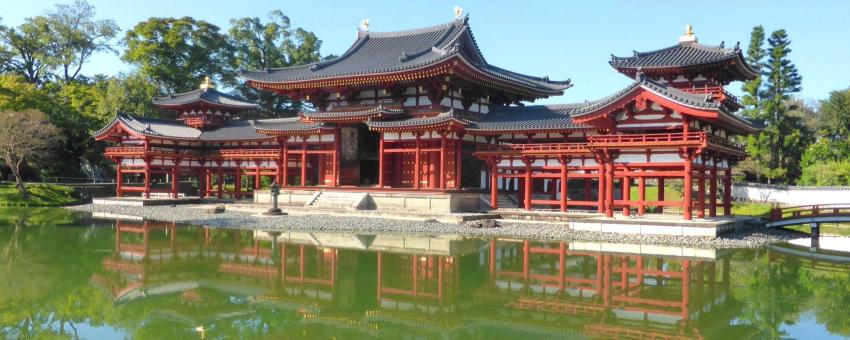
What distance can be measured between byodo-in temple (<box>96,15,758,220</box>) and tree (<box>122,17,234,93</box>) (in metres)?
17.8

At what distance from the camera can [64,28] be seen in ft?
193

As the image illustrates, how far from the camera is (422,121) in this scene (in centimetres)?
2706

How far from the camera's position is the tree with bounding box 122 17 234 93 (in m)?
55.8

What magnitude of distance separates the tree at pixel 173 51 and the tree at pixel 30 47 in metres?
7.29

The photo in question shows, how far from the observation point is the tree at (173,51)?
5584 centimetres

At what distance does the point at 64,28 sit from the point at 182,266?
5512cm

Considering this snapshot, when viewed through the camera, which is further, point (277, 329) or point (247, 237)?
point (247, 237)

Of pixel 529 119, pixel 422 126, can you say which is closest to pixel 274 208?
pixel 422 126

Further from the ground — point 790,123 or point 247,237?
point 790,123

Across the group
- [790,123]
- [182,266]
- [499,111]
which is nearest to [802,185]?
[790,123]

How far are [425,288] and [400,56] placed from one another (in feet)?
66.6

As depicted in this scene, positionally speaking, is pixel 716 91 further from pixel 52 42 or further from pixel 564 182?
pixel 52 42

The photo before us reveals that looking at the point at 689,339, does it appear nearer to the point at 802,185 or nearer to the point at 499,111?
the point at 499,111

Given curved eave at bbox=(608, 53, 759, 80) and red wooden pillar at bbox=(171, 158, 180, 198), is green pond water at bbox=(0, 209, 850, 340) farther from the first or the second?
red wooden pillar at bbox=(171, 158, 180, 198)
